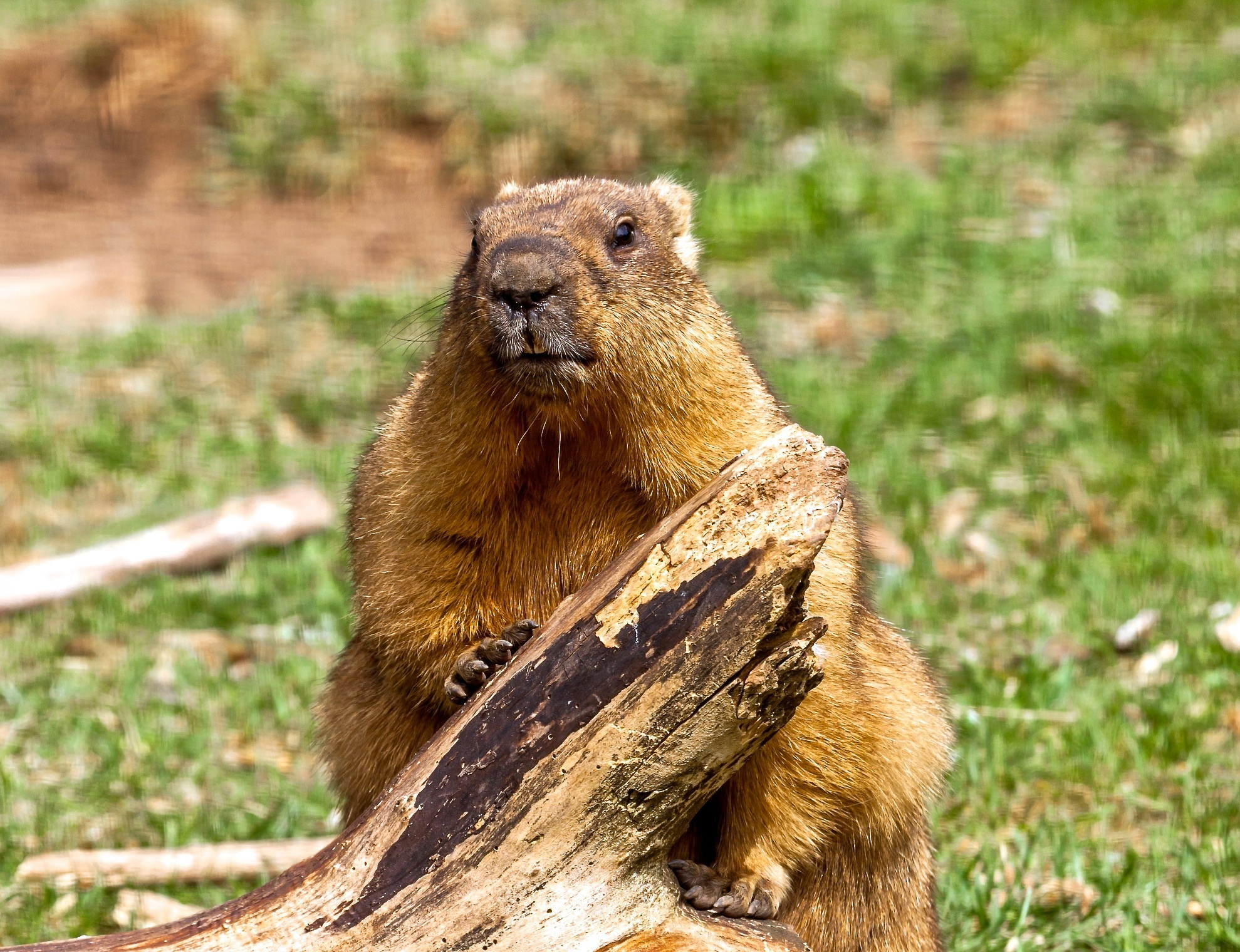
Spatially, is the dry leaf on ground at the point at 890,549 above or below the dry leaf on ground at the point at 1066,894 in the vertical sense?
below

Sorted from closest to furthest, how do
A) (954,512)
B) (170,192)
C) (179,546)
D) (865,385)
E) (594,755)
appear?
(594,755), (179,546), (954,512), (865,385), (170,192)

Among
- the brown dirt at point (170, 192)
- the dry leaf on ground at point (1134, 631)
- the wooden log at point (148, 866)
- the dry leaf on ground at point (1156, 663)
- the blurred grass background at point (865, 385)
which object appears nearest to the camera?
the wooden log at point (148, 866)

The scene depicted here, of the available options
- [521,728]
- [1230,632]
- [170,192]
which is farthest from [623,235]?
[170,192]

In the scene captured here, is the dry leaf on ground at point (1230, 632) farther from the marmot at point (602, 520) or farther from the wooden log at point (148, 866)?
the wooden log at point (148, 866)

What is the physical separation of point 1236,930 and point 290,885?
259 centimetres

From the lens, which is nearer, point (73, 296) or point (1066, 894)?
point (1066, 894)

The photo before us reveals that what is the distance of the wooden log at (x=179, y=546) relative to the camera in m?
6.69

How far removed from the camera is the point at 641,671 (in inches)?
116

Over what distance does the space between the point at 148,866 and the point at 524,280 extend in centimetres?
257

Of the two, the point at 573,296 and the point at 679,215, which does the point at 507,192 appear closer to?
the point at 679,215

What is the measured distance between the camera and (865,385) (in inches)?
321

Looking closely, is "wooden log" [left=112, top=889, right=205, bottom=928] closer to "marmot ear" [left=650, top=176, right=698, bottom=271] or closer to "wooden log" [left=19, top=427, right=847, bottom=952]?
"wooden log" [left=19, top=427, right=847, bottom=952]

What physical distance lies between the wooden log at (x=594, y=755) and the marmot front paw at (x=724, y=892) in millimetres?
160

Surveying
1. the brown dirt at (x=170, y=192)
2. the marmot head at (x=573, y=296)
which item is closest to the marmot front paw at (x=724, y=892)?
the marmot head at (x=573, y=296)
